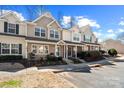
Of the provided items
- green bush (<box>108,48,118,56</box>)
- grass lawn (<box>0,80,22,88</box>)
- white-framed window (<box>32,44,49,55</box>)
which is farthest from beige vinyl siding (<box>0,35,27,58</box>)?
green bush (<box>108,48,118,56</box>)

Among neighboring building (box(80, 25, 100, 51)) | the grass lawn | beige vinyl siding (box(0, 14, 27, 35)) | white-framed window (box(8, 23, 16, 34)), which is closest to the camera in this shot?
the grass lawn

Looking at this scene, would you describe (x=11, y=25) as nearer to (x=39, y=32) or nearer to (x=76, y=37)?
(x=39, y=32)

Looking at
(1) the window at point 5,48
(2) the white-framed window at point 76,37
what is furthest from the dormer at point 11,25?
(2) the white-framed window at point 76,37

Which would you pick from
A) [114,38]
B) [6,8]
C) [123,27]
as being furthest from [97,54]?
[6,8]

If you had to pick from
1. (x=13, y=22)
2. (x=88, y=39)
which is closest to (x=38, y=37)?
(x=13, y=22)

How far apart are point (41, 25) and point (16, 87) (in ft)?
48.5

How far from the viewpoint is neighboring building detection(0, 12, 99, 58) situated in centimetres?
2000

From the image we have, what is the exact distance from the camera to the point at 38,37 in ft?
75.9

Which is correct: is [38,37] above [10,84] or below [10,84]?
above

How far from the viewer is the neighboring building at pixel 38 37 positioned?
2000 centimetres

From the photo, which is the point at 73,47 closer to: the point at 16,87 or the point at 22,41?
the point at 22,41

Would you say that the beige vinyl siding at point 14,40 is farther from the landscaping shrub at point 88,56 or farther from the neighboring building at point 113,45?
the neighboring building at point 113,45

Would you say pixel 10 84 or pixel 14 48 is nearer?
pixel 10 84

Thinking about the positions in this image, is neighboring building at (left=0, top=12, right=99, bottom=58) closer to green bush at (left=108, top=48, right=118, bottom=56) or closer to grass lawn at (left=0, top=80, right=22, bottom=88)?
green bush at (left=108, top=48, right=118, bottom=56)
